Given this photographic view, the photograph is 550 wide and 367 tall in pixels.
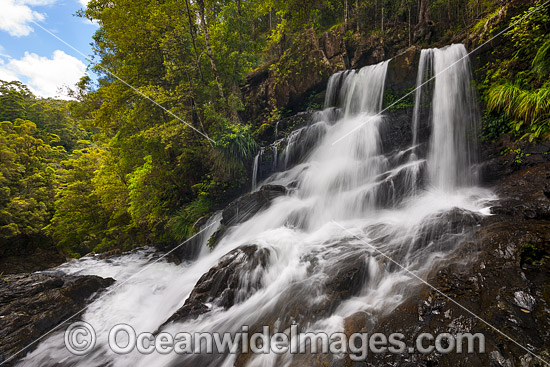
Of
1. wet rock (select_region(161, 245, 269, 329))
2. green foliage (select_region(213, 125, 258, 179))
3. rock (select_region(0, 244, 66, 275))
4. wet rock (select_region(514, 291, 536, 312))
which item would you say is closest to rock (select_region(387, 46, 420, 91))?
green foliage (select_region(213, 125, 258, 179))

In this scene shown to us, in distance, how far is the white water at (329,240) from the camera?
342 cm

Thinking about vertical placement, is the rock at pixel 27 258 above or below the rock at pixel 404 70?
below

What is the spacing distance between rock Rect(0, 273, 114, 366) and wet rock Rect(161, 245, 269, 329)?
231 cm

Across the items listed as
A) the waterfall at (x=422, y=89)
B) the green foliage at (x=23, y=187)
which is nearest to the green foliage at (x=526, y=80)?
the waterfall at (x=422, y=89)

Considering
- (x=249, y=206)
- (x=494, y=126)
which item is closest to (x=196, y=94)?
(x=249, y=206)

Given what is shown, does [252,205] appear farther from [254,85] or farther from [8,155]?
[8,155]

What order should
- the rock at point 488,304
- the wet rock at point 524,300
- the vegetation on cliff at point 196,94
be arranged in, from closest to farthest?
1. the rock at point 488,304
2. the wet rock at point 524,300
3. the vegetation on cliff at point 196,94

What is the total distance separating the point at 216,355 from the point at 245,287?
4.02 ft

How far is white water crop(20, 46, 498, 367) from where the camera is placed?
3.42m

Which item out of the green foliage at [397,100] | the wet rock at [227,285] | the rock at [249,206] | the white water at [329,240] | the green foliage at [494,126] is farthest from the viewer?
the green foliage at [397,100]

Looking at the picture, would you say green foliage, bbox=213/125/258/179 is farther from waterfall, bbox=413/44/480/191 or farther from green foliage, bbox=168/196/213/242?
waterfall, bbox=413/44/480/191

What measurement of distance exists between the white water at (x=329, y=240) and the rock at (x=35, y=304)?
316mm

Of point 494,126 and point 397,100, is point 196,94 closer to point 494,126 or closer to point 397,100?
point 397,100

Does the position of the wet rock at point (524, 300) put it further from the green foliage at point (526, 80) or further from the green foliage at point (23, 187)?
the green foliage at point (23, 187)
